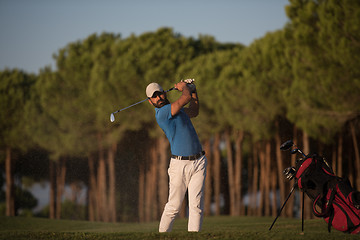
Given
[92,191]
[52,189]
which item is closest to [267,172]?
[92,191]

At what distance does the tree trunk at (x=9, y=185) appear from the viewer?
3278 centimetres

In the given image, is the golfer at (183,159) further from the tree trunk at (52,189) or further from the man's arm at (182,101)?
the tree trunk at (52,189)

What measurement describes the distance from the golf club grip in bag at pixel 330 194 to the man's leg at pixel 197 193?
141cm

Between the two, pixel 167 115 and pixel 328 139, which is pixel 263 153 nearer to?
pixel 328 139

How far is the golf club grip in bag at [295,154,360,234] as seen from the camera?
7684 millimetres

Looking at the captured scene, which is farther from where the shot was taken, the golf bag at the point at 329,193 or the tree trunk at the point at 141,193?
the tree trunk at the point at 141,193

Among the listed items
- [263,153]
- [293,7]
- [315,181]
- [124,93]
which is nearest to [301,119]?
[293,7]

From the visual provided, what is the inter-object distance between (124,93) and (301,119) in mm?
9904

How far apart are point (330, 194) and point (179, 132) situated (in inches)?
89.6

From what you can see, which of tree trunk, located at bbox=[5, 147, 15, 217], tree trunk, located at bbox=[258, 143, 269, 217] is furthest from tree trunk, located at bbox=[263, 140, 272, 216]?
tree trunk, located at bbox=[5, 147, 15, 217]

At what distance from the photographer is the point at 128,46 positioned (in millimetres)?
30031

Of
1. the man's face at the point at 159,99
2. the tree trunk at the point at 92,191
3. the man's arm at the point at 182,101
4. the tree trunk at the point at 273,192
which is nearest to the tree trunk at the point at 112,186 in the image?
the tree trunk at the point at 92,191

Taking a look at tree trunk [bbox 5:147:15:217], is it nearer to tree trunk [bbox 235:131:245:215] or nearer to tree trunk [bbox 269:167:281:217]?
tree trunk [bbox 235:131:245:215]

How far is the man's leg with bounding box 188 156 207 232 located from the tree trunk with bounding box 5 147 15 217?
26872mm
